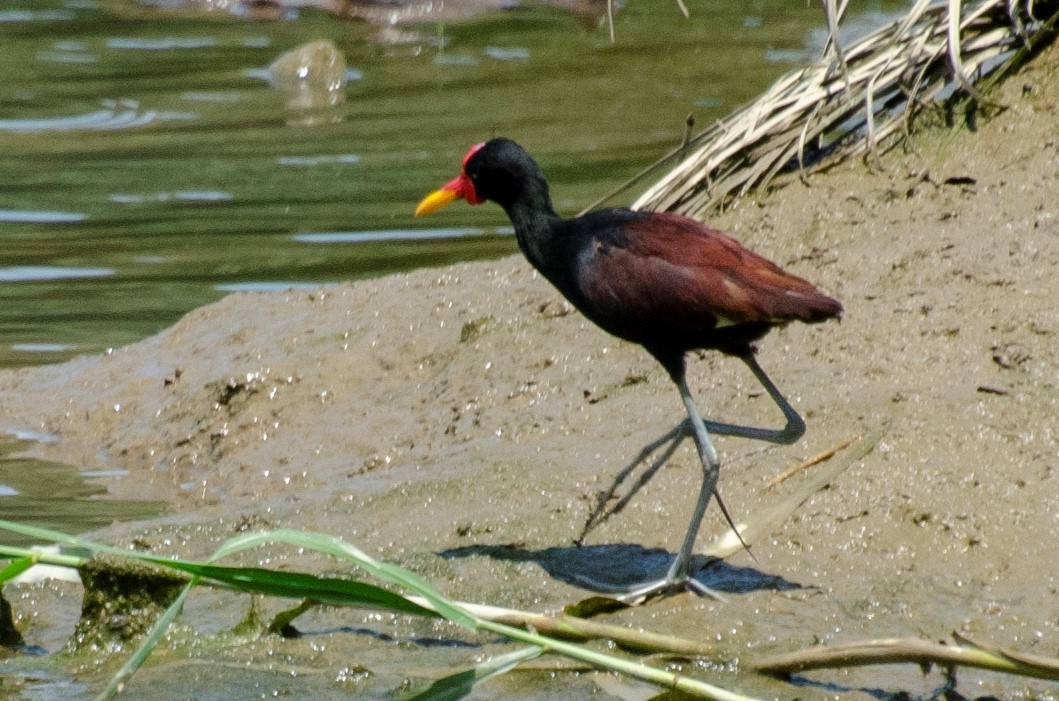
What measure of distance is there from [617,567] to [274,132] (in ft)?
24.6

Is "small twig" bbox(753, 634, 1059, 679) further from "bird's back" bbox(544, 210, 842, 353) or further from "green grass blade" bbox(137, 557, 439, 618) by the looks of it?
"bird's back" bbox(544, 210, 842, 353)

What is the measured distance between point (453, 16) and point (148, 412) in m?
9.55

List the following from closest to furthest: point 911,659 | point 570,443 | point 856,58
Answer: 1. point 911,659
2. point 570,443
3. point 856,58

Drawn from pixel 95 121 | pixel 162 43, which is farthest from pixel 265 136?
pixel 162 43

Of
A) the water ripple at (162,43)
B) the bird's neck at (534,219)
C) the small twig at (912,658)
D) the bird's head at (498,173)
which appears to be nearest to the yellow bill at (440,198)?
the bird's head at (498,173)

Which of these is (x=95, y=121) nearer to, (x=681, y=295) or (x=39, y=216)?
(x=39, y=216)

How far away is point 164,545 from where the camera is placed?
525 cm

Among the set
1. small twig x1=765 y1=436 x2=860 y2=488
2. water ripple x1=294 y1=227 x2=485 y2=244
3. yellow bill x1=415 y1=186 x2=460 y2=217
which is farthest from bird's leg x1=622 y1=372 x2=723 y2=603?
water ripple x1=294 y1=227 x2=485 y2=244

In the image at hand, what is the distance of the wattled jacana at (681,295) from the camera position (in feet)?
14.9

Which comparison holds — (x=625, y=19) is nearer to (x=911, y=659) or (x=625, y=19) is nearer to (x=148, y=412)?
(x=148, y=412)

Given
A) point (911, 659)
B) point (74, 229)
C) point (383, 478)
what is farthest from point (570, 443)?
point (74, 229)

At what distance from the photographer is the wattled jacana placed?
4.55 meters

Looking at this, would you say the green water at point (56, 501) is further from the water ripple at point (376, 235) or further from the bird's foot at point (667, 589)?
the water ripple at point (376, 235)

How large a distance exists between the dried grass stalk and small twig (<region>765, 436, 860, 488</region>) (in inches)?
75.3
